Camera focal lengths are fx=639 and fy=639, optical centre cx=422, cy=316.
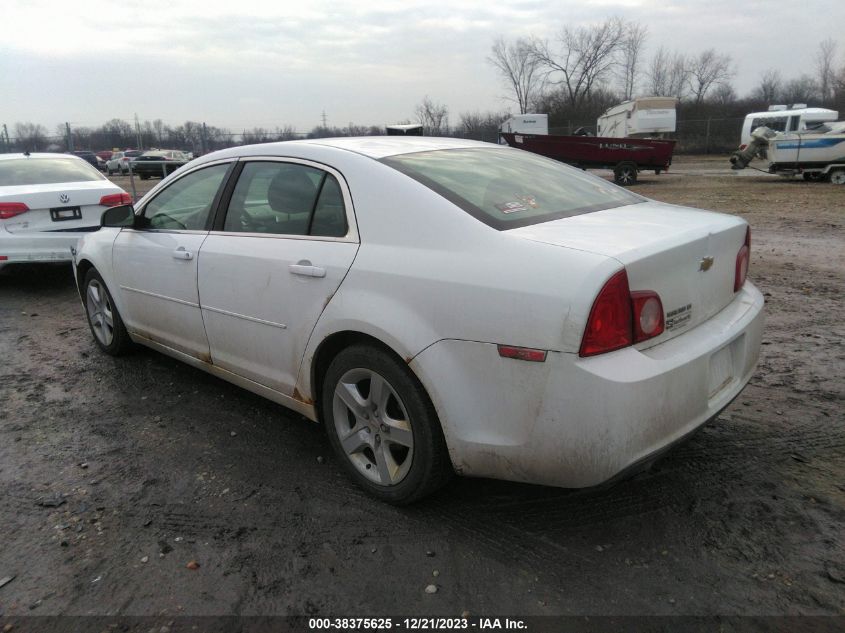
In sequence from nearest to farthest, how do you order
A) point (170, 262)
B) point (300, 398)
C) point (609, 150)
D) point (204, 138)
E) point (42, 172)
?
point (300, 398)
point (170, 262)
point (42, 172)
point (609, 150)
point (204, 138)

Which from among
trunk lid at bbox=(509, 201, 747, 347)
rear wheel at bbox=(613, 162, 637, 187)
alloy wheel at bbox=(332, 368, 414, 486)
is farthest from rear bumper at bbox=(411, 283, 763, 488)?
rear wheel at bbox=(613, 162, 637, 187)

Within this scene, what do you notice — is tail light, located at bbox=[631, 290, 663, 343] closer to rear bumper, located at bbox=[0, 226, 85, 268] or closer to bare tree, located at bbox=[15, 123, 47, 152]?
rear bumper, located at bbox=[0, 226, 85, 268]

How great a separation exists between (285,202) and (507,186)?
3.73 feet

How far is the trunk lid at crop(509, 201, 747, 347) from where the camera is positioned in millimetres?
2340

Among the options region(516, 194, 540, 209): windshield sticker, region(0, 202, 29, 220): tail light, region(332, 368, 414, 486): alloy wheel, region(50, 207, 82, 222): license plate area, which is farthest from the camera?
region(50, 207, 82, 222): license plate area

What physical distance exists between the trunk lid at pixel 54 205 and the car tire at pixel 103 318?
8.59ft

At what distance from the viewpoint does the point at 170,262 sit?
3871 mm

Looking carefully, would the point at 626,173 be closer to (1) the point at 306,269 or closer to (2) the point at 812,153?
(2) the point at 812,153

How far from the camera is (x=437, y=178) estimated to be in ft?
9.53

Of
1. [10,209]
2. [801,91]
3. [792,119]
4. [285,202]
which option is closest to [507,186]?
[285,202]

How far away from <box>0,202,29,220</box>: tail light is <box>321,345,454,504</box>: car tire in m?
5.72

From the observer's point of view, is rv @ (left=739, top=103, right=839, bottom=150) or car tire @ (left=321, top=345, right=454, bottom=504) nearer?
car tire @ (left=321, top=345, right=454, bottom=504)

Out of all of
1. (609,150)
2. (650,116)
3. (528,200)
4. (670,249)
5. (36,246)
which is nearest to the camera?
(670,249)

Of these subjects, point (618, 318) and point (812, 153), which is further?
point (812, 153)
